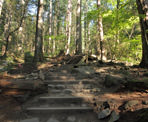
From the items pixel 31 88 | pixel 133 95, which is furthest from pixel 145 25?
pixel 31 88

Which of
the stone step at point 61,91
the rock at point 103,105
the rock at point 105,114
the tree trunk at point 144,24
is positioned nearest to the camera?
the rock at point 105,114

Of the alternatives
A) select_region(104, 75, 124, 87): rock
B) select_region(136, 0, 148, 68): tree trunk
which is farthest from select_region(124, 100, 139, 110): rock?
select_region(136, 0, 148, 68): tree trunk

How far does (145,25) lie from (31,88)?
6612 mm

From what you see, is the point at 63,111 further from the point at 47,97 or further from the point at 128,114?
the point at 128,114

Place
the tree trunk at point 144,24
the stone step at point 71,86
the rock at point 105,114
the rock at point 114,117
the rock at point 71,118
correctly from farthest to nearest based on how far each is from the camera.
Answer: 1. the tree trunk at point 144,24
2. the stone step at point 71,86
3. the rock at point 71,118
4. the rock at point 105,114
5. the rock at point 114,117

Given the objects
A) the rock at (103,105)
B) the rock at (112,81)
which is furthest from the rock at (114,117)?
the rock at (112,81)

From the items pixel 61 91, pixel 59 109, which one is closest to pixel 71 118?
pixel 59 109

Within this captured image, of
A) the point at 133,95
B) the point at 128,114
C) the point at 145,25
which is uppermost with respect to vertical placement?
the point at 145,25

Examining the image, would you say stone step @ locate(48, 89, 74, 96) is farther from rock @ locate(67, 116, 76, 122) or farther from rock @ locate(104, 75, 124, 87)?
rock @ locate(104, 75, 124, 87)

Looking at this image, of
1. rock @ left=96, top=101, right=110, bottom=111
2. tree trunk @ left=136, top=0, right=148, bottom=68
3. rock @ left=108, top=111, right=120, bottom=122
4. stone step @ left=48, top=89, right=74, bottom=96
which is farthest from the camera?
tree trunk @ left=136, top=0, right=148, bottom=68

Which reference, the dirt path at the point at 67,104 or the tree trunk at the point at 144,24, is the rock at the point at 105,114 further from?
the tree trunk at the point at 144,24

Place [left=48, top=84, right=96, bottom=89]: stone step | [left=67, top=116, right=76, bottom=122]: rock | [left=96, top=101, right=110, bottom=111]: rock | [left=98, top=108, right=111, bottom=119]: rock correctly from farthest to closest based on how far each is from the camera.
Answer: [left=48, top=84, right=96, bottom=89]: stone step
[left=96, top=101, right=110, bottom=111]: rock
[left=67, top=116, right=76, bottom=122]: rock
[left=98, top=108, right=111, bottom=119]: rock

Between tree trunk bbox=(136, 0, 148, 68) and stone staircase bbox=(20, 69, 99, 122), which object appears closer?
stone staircase bbox=(20, 69, 99, 122)

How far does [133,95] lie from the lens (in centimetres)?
362
